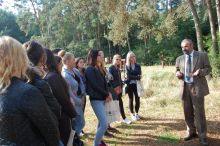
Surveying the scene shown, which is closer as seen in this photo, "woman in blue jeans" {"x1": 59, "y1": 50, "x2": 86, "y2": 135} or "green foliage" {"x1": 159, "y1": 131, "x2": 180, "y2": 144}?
"woman in blue jeans" {"x1": 59, "y1": 50, "x2": 86, "y2": 135}

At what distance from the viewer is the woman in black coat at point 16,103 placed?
1.27 metres

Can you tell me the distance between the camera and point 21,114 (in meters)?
1.28

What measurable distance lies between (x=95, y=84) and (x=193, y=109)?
214 centimetres

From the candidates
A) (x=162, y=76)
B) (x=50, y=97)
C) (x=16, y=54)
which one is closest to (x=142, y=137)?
(x=50, y=97)

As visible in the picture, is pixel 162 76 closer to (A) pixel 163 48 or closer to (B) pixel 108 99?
(B) pixel 108 99

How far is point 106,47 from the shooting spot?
115ft

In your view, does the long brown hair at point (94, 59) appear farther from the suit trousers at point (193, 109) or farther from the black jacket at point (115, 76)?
the suit trousers at point (193, 109)

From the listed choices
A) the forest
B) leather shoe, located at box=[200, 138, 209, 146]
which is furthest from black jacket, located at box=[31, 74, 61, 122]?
the forest

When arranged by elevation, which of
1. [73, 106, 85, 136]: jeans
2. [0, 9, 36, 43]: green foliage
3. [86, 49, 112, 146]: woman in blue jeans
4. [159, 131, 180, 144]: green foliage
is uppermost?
[0, 9, 36, 43]: green foliage

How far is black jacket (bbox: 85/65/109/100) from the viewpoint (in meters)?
2.98

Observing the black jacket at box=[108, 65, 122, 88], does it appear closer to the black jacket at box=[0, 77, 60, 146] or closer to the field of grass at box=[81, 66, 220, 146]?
the field of grass at box=[81, 66, 220, 146]

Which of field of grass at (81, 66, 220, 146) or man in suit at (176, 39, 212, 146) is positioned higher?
man in suit at (176, 39, 212, 146)

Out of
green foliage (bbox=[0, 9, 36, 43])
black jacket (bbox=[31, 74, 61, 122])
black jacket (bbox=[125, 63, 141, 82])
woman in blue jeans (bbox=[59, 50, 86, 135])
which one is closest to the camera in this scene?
black jacket (bbox=[31, 74, 61, 122])

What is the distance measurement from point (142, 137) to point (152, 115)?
4.60 feet
